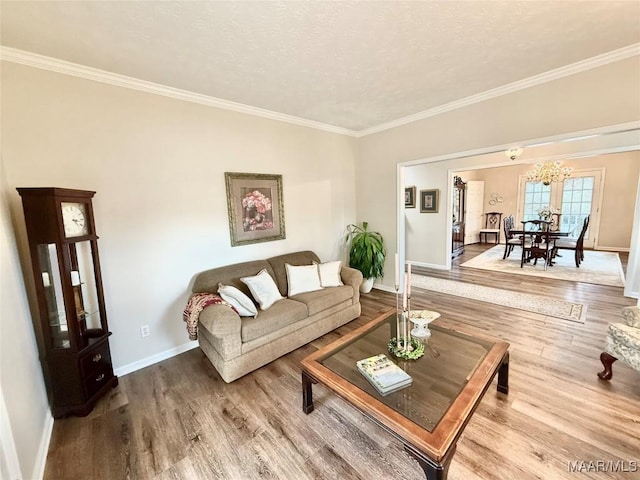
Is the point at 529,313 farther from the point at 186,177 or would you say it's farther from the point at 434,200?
the point at 186,177

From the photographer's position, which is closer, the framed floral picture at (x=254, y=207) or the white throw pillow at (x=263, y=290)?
the white throw pillow at (x=263, y=290)

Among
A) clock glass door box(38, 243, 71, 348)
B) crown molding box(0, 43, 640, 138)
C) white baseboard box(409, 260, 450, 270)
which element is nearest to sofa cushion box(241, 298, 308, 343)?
clock glass door box(38, 243, 71, 348)

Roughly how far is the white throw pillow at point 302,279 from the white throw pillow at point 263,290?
0.27 meters

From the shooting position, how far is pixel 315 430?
1791 millimetres

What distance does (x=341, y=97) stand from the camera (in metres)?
2.98

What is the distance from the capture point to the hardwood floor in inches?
59.8

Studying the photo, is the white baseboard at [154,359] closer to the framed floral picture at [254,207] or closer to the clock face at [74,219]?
the framed floral picture at [254,207]

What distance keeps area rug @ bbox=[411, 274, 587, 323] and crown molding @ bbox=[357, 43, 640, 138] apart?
2.66m

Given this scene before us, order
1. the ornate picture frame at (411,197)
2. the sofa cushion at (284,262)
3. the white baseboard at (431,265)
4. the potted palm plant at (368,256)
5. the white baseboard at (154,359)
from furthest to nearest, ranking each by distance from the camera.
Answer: the ornate picture frame at (411,197) < the white baseboard at (431,265) < the potted palm plant at (368,256) < the sofa cushion at (284,262) < the white baseboard at (154,359)

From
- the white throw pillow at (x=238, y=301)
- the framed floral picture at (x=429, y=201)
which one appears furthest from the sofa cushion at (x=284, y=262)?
the framed floral picture at (x=429, y=201)

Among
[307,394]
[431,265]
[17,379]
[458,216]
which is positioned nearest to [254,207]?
[307,394]

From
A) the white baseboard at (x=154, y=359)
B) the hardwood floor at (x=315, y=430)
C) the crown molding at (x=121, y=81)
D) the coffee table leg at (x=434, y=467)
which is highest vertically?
the crown molding at (x=121, y=81)

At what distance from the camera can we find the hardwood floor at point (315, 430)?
1520 mm

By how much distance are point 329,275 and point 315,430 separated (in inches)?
68.6
